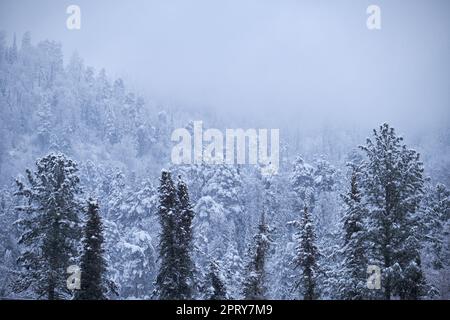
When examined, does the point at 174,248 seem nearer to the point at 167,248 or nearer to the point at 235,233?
the point at 167,248

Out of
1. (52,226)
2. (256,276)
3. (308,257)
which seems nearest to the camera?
(52,226)

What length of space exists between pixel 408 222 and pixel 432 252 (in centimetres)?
2074

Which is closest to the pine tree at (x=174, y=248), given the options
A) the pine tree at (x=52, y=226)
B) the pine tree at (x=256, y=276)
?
the pine tree at (x=256, y=276)

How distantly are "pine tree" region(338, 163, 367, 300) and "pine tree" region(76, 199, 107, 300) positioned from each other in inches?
512

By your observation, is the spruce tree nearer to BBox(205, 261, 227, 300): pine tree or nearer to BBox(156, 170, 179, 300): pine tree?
BBox(156, 170, 179, 300): pine tree

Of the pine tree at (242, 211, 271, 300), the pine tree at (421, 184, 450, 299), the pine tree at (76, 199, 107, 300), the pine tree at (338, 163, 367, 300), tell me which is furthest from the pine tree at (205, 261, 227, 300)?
the pine tree at (421, 184, 450, 299)

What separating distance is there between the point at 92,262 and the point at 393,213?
52.1ft

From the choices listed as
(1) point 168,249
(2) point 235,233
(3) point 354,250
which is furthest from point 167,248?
Result: (2) point 235,233

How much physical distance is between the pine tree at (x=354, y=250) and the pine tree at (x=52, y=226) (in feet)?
48.4

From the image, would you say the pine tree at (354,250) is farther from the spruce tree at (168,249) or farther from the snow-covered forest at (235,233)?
the spruce tree at (168,249)

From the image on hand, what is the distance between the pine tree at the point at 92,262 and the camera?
84.0 feet

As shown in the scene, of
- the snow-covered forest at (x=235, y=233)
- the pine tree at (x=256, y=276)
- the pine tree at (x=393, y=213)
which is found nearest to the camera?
the pine tree at (x=393, y=213)

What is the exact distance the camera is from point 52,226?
27.0m

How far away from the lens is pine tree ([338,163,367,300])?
87.8ft
